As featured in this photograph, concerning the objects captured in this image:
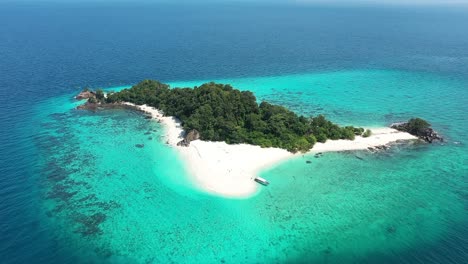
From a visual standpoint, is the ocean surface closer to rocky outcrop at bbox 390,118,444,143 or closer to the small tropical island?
rocky outcrop at bbox 390,118,444,143

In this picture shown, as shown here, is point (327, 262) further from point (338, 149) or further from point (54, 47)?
point (54, 47)

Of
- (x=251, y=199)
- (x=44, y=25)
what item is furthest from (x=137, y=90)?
(x=44, y=25)

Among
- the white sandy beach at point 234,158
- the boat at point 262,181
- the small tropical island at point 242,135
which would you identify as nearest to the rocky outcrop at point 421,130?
the small tropical island at point 242,135

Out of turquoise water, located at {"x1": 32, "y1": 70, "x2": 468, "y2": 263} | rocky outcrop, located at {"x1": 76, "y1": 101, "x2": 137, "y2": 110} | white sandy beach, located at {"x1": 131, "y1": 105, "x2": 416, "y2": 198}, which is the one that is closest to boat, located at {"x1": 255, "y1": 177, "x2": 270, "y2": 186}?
white sandy beach, located at {"x1": 131, "y1": 105, "x2": 416, "y2": 198}

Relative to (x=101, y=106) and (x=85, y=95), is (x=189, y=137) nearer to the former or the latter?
(x=101, y=106)

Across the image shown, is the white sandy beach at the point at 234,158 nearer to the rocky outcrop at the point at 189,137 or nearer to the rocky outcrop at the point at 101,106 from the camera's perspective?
the rocky outcrop at the point at 189,137

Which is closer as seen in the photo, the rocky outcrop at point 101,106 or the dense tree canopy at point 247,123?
the dense tree canopy at point 247,123

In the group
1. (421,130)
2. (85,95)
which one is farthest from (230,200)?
(85,95)

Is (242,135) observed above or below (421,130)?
below
